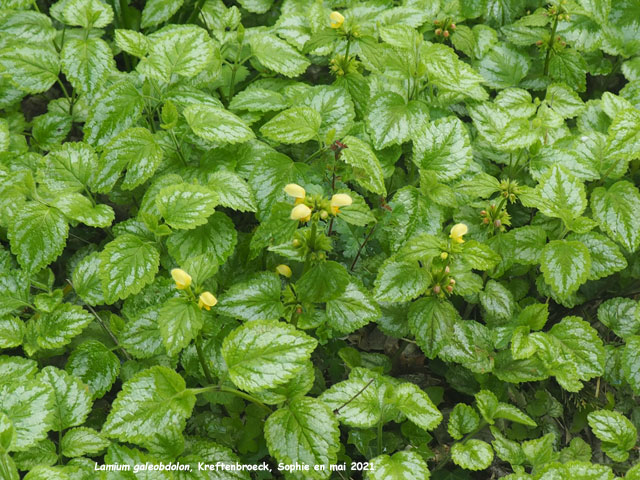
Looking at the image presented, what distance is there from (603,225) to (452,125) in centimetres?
88

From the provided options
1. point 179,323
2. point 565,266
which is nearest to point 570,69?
point 565,266

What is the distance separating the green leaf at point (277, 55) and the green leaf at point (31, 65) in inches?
43.3

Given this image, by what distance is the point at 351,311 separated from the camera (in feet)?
7.75

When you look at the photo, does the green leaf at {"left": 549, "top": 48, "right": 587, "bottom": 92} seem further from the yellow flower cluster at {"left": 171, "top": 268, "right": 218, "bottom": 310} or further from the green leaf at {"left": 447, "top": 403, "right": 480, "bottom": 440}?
the yellow flower cluster at {"left": 171, "top": 268, "right": 218, "bottom": 310}

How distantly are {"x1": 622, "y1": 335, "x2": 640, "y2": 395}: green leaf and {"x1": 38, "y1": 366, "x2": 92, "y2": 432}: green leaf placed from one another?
2341 millimetres

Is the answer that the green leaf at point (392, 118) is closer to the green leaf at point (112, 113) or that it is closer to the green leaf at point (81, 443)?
the green leaf at point (112, 113)

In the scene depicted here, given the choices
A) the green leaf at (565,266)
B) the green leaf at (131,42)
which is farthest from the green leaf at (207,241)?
the green leaf at (565,266)

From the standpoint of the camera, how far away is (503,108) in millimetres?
2992

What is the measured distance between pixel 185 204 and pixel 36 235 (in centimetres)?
69

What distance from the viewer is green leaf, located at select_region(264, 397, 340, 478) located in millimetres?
1932

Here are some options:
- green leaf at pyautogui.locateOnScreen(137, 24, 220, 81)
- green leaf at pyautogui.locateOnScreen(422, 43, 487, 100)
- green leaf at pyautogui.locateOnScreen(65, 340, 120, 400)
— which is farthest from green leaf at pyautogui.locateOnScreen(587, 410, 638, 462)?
green leaf at pyautogui.locateOnScreen(137, 24, 220, 81)

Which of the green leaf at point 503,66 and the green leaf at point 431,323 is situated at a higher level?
the green leaf at point 503,66

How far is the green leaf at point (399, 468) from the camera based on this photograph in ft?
6.66

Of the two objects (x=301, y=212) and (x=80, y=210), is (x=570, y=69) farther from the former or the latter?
(x=80, y=210)
